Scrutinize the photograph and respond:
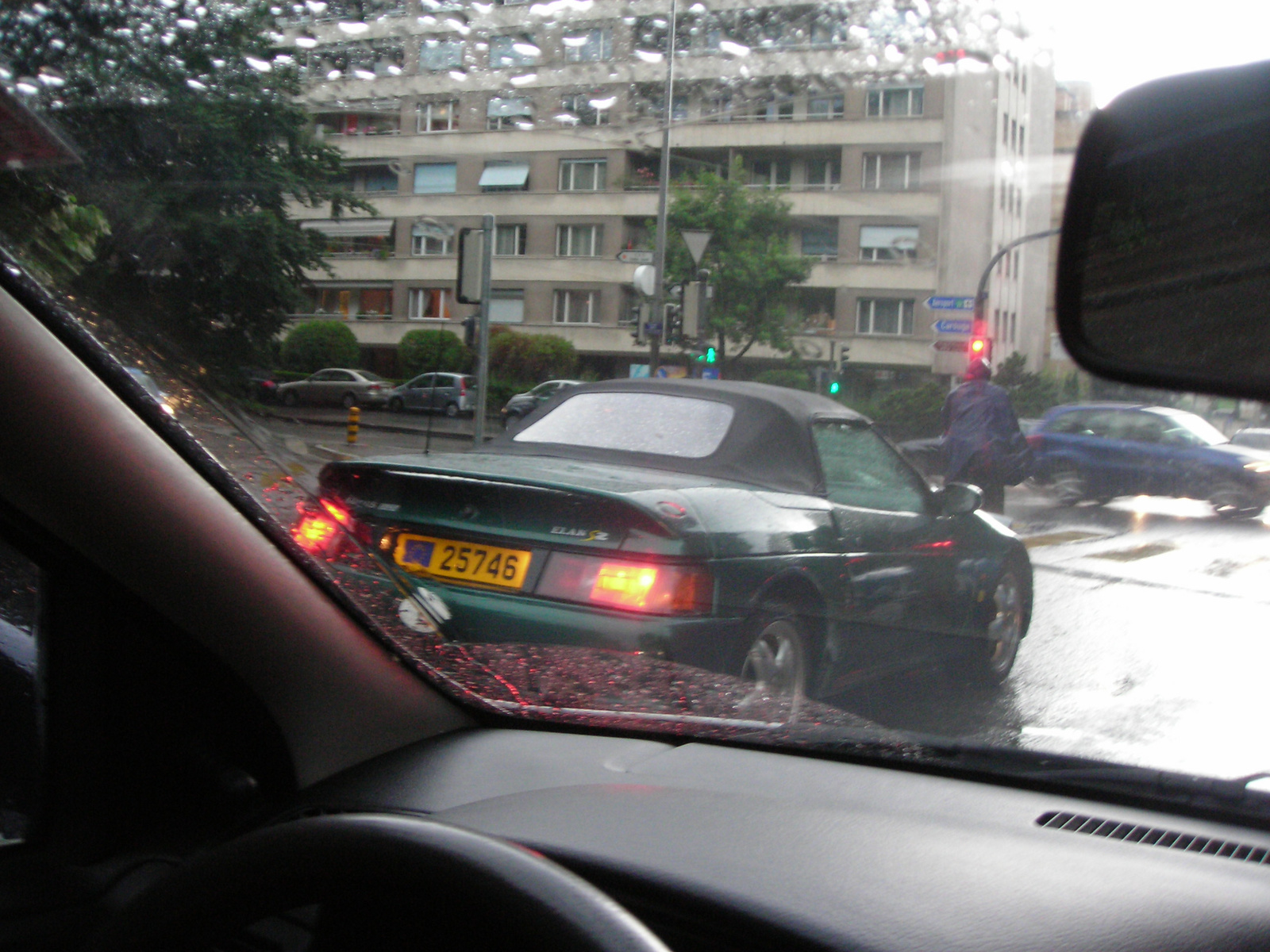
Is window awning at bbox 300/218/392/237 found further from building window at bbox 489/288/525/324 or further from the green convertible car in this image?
the green convertible car

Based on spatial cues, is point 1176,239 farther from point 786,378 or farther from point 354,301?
point 354,301

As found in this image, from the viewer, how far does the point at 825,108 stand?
2834 millimetres

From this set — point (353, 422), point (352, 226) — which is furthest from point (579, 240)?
point (353, 422)

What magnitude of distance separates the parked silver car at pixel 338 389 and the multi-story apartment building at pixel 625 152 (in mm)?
84

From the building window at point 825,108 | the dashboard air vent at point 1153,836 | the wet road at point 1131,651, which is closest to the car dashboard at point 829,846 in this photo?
the dashboard air vent at point 1153,836

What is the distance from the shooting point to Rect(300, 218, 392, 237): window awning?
2668 millimetres

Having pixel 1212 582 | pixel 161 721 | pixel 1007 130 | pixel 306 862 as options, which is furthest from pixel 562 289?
pixel 306 862

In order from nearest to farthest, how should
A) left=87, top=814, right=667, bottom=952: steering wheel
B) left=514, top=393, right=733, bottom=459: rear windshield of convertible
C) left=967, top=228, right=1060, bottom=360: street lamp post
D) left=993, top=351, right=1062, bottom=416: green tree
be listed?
left=87, top=814, right=667, bottom=952: steering wheel → left=993, top=351, right=1062, bottom=416: green tree → left=967, top=228, right=1060, bottom=360: street lamp post → left=514, top=393, right=733, bottom=459: rear windshield of convertible

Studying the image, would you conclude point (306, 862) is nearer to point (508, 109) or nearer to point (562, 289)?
point (562, 289)

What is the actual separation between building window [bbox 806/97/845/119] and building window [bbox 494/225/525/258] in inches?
28.5

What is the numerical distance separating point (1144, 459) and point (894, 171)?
0.84 metres

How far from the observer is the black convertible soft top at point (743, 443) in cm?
319

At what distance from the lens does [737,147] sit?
2.86 metres

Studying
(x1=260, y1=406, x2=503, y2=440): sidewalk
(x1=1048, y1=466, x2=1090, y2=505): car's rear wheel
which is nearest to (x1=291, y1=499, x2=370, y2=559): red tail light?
(x1=260, y1=406, x2=503, y2=440): sidewalk
